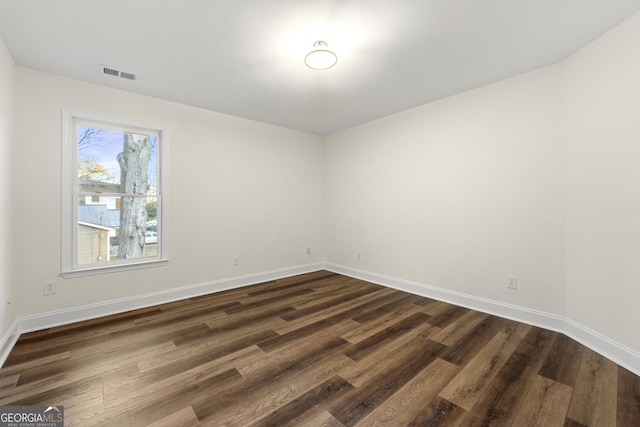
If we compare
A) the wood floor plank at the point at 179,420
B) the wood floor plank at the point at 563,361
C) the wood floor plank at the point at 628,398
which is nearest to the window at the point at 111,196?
the wood floor plank at the point at 179,420

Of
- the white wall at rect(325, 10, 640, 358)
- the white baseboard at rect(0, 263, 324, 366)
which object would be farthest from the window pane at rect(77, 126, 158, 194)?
the white wall at rect(325, 10, 640, 358)

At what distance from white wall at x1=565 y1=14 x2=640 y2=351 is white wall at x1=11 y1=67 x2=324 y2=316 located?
3550mm

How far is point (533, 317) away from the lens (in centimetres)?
265

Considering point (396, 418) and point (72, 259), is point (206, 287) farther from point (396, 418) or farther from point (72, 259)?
point (396, 418)

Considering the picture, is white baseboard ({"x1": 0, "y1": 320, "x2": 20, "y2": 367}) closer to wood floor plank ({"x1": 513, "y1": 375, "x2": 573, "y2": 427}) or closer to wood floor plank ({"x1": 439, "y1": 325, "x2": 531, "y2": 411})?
wood floor plank ({"x1": 439, "y1": 325, "x2": 531, "y2": 411})

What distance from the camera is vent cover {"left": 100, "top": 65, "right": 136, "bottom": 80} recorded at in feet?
8.37

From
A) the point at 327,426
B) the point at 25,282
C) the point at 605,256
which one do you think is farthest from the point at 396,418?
the point at 25,282

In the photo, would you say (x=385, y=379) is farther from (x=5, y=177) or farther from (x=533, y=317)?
(x=5, y=177)

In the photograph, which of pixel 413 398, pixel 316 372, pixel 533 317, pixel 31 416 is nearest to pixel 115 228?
pixel 31 416

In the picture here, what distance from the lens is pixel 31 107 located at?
2545 millimetres

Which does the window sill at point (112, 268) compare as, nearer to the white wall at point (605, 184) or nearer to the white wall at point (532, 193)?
the white wall at point (532, 193)

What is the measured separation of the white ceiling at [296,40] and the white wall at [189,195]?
327 mm

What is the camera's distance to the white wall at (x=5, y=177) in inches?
83.0

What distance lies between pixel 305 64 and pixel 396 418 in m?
2.85
